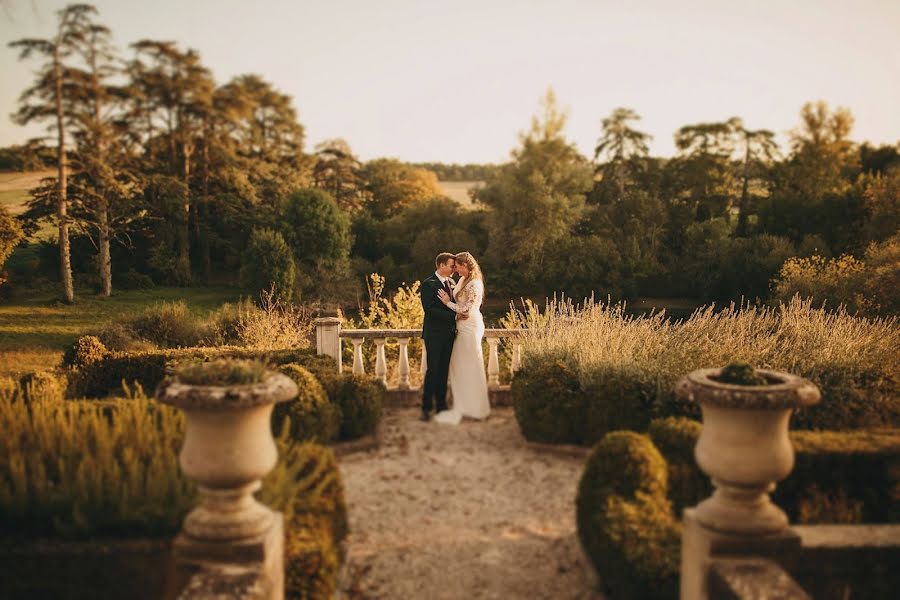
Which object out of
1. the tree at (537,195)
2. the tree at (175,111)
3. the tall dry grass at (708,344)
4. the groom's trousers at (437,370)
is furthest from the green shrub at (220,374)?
the tree at (537,195)

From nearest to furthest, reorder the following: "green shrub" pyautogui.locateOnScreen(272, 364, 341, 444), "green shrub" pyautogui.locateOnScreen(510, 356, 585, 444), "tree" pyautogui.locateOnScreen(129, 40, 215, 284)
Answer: "green shrub" pyautogui.locateOnScreen(272, 364, 341, 444)
"green shrub" pyautogui.locateOnScreen(510, 356, 585, 444)
"tree" pyautogui.locateOnScreen(129, 40, 215, 284)

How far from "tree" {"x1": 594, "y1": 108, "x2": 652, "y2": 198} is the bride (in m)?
36.5

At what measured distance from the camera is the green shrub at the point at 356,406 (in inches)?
280

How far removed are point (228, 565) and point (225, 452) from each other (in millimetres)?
530

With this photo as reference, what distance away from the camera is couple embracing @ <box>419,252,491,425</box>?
807cm

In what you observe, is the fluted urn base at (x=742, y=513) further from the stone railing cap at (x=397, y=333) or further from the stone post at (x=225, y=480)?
the stone railing cap at (x=397, y=333)

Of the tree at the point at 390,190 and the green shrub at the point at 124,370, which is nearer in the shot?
the green shrub at the point at 124,370

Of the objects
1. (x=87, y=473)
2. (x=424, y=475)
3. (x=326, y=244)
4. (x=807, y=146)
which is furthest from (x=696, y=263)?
(x=87, y=473)

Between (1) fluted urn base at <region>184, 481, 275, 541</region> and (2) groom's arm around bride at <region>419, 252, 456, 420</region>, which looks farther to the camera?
(2) groom's arm around bride at <region>419, 252, 456, 420</region>

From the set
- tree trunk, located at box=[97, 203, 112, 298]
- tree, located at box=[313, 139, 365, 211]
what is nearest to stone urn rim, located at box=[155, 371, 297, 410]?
tree trunk, located at box=[97, 203, 112, 298]

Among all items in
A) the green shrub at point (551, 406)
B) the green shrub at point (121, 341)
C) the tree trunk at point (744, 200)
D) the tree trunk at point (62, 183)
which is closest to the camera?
the green shrub at point (551, 406)

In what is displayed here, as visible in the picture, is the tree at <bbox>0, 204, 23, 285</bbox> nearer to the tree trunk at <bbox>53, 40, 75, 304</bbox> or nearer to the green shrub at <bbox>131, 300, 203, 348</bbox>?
the tree trunk at <bbox>53, 40, 75, 304</bbox>

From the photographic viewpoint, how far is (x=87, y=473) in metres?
4.02

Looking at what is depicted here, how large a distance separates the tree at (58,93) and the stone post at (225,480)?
28.3m
